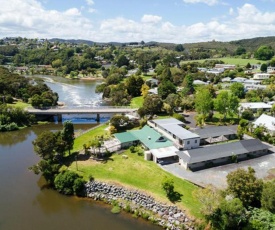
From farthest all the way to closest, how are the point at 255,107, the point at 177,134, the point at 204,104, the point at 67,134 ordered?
the point at 255,107, the point at 204,104, the point at 177,134, the point at 67,134

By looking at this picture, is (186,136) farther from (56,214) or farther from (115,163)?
(56,214)

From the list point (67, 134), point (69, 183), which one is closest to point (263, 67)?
point (67, 134)

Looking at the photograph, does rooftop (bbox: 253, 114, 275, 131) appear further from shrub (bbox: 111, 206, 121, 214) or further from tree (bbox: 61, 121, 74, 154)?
tree (bbox: 61, 121, 74, 154)

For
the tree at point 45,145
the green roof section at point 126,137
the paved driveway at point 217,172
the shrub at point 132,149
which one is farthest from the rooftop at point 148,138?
the tree at point 45,145

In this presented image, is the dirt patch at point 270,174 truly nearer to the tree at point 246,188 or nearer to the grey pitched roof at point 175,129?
the tree at point 246,188

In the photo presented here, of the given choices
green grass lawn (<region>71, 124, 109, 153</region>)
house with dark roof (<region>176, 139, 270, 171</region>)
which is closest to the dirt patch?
house with dark roof (<region>176, 139, 270, 171</region>)

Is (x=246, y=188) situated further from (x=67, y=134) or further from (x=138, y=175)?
(x=67, y=134)
